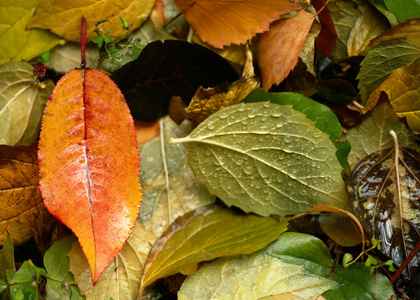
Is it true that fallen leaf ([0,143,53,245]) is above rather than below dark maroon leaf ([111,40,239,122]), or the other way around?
below

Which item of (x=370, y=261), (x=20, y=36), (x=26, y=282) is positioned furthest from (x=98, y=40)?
(x=370, y=261)

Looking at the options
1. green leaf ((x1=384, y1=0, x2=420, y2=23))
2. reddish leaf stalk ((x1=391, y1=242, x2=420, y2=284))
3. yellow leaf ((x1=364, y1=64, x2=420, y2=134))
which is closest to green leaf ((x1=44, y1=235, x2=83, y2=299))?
reddish leaf stalk ((x1=391, y1=242, x2=420, y2=284))

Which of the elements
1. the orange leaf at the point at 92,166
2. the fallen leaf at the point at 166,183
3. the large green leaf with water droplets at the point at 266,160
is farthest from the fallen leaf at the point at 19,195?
the large green leaf with water droplets at the point at 266,160

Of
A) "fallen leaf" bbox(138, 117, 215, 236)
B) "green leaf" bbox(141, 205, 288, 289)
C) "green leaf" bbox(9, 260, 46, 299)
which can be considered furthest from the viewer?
"fallen leaf" bbox(138, 117, 215, 236)

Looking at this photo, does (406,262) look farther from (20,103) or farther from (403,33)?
(20,103)

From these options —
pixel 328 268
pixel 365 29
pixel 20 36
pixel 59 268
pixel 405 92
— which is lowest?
pixel 328 268

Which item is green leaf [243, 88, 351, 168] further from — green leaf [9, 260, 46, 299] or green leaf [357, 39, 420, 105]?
green leaf [9, 260, 46, 299]

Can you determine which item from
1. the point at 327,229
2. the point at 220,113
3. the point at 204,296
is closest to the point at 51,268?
the point at 204,296
